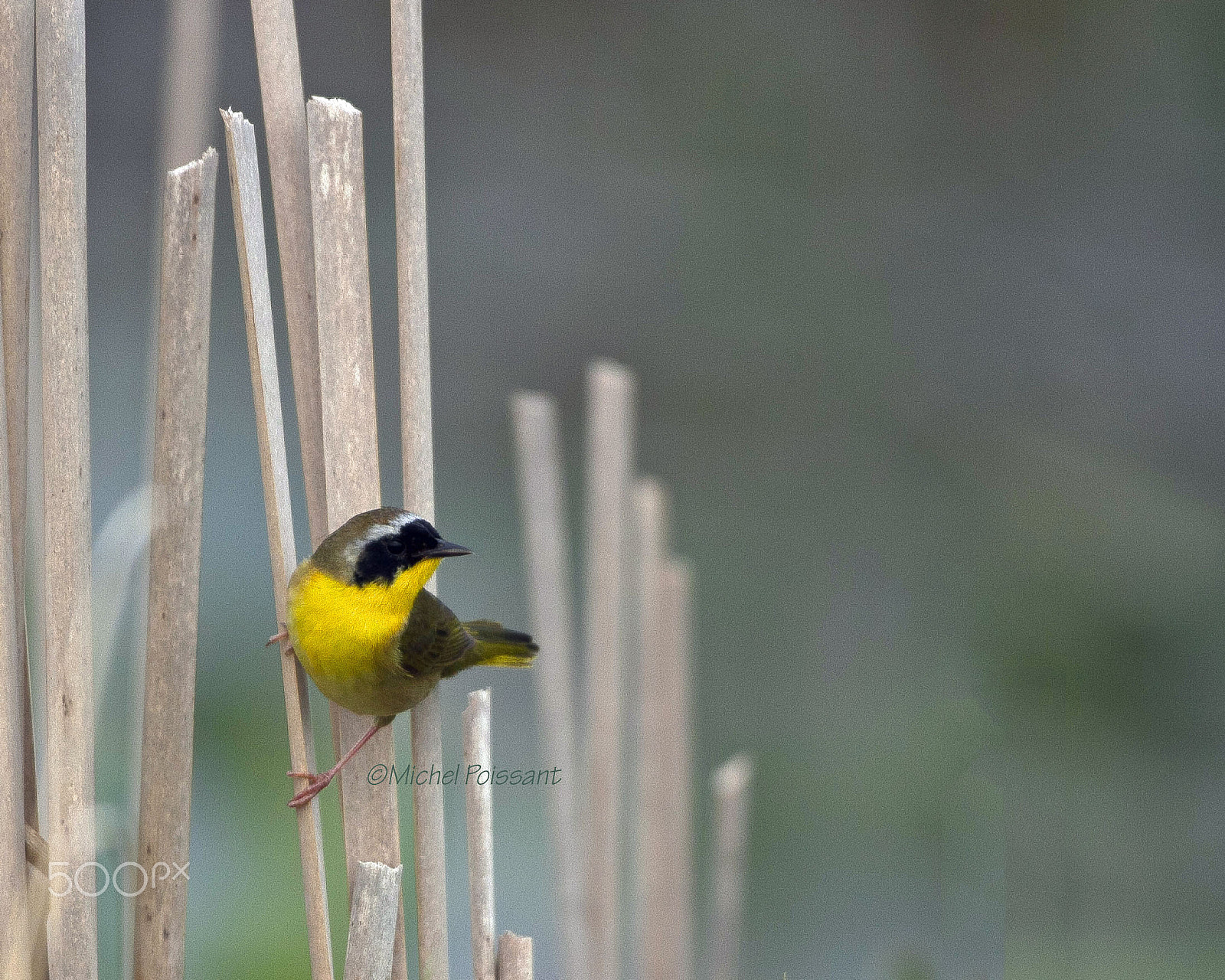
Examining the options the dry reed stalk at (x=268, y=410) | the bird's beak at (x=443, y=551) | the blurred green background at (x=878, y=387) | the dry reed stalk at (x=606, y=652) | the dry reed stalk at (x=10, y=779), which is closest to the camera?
the dry reed stalk at (x=10, y=779)

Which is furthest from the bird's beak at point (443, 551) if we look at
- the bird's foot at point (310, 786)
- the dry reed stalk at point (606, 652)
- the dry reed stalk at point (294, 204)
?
the dry reed stalk at point (606, 652)

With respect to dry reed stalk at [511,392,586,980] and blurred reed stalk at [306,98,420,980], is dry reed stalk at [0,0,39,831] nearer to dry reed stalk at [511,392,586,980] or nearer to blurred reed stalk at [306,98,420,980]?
blurred reed stalk at [306,98,420,980]

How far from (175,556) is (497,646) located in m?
0.66

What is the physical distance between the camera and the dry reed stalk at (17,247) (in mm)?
1012

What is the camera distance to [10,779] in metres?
0.99

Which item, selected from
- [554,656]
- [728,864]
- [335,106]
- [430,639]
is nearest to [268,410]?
[335,106]

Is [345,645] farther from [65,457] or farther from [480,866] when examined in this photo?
[65,457]

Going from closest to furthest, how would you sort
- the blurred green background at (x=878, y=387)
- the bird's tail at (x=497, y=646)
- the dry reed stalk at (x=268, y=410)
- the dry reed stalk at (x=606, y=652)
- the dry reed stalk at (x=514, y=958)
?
the dry reed stalk at (x=268, y=410) < the dry reed stalk at (x=514, y=958) < the bird's tail at (x=497, y=646) < the dry reed stalk at (x=606, y=652) < the blurred green background at (x=878, y=387)

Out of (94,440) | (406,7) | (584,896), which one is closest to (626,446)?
(584,896)

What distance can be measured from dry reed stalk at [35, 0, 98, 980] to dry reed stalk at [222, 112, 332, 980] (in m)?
0.14

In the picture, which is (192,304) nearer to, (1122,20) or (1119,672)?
(1119,672)

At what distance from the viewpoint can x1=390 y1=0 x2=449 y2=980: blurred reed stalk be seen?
1.14 metres

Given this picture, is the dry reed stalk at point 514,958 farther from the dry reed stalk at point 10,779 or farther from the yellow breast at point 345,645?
the dry reed stalk at point 10,779

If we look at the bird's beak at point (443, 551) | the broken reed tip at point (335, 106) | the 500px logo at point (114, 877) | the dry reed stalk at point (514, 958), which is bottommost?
the dry reed stalk at point (514, 958)
